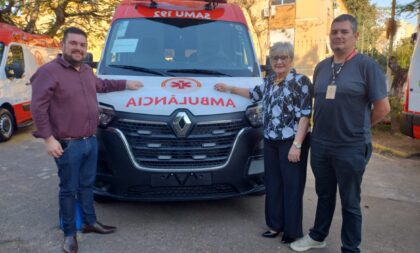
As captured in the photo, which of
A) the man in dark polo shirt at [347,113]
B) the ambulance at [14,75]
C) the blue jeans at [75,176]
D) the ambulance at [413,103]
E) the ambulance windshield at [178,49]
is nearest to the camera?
the man in dark polo shirt at [347,113]

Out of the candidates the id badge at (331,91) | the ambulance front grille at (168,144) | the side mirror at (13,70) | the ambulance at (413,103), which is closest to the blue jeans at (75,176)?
the ambulance front grille at (168,144)

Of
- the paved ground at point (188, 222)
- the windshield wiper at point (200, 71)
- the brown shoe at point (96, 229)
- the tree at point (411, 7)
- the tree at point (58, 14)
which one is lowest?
the paved ground at point (188, 222)

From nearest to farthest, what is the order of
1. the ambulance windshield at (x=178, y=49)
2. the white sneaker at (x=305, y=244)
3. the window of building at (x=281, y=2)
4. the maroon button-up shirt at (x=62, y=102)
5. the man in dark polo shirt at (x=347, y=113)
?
the man in dark polo shirt at (x=347, y=113) < the maroon button-up shirt at (x=62, y=102) < the white sneaker at (x=305, y=244) < the ambulance windshield at (x=178, y=49) < the window of building at (x=281, y=2)

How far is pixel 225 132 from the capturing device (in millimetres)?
4109

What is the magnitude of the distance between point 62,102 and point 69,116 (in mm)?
129

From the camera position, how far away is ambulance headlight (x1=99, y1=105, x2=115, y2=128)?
13.3 feet

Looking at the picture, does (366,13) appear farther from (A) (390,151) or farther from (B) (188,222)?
(B) (188,222)

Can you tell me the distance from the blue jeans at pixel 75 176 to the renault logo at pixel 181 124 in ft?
2.41

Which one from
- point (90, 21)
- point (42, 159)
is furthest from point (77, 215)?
point (90, 21)

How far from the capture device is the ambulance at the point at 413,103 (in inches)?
270

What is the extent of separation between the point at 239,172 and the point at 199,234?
72cm

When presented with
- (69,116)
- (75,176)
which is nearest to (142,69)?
(69,116)

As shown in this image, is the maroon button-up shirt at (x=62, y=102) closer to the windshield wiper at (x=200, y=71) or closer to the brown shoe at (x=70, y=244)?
the brown shoe at (x=70, y=244)

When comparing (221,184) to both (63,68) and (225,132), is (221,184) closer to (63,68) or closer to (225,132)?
(225,132)
